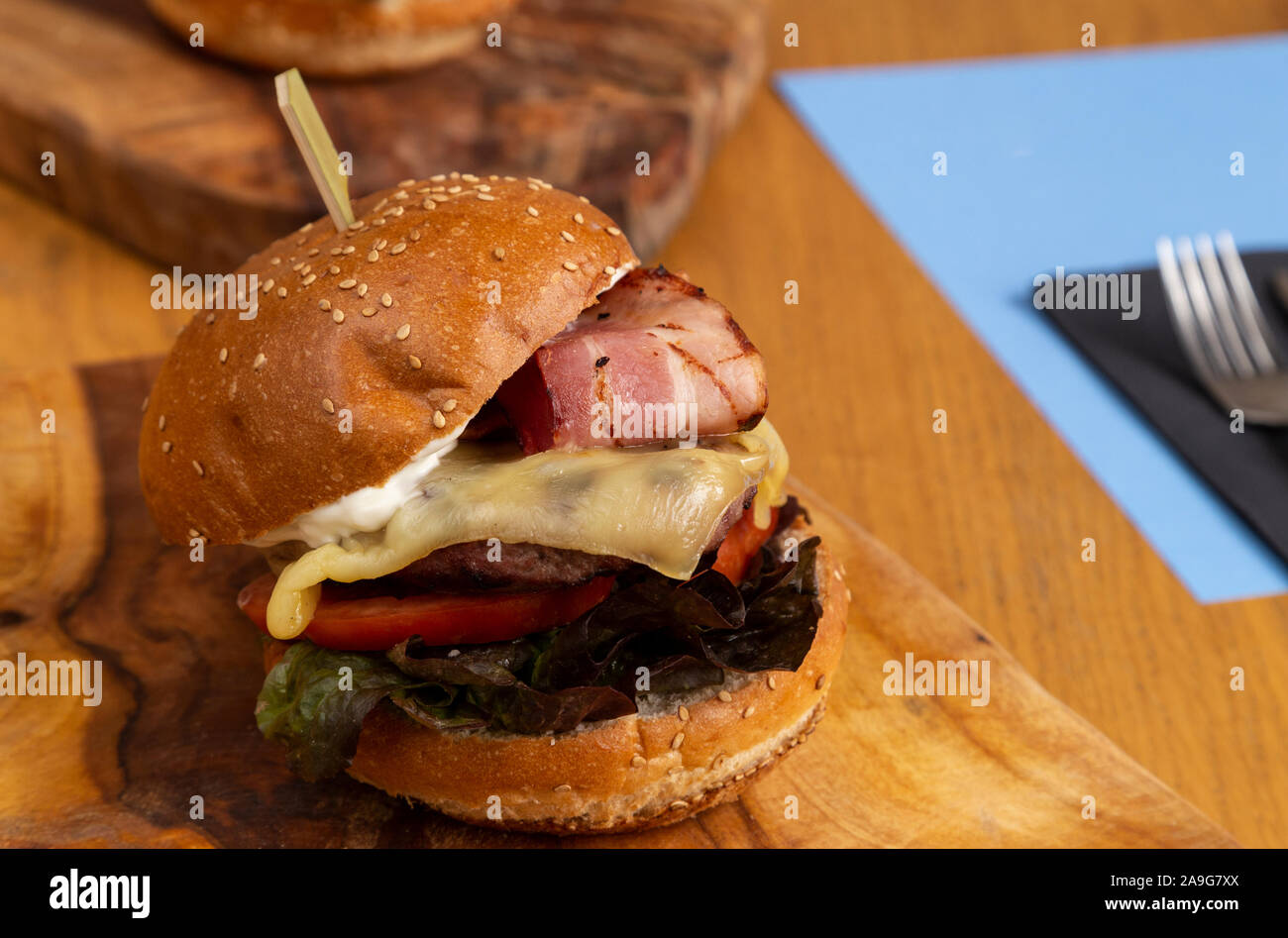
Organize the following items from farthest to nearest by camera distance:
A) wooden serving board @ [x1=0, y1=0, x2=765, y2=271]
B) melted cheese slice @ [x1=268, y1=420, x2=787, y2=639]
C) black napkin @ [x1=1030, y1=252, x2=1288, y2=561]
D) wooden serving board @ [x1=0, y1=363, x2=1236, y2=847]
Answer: wooden serving board @ [x1=0, y1=0, x2=765, y2=271]
black napkin @ [x1=1030, y1=252, x2=1288, y2=561]
wooden serving board @ [x1=0, y1=363, x2=1236, y2=847]
melted cheese slice @ [x1=268, y1=420, x2=787, y2=639]

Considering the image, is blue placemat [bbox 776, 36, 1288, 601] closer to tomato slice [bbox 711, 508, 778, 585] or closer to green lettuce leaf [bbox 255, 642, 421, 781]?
tomato slice [bbox 711, 508, 778, 585]

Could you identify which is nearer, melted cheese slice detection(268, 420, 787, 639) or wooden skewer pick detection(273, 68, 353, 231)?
melted cheese slice detection(268, 420, 787, 639)

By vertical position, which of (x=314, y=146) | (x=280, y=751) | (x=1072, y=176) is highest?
(x=1072, y=176)

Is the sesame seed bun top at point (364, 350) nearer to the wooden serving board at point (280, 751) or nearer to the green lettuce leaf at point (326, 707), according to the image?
the green lettuce leaf at point (326, 707)

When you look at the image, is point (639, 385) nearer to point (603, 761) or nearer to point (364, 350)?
point (364, 350)

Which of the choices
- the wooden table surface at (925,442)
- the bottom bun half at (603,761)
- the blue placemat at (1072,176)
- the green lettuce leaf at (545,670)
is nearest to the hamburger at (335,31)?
the wooden table surface at (925,442)

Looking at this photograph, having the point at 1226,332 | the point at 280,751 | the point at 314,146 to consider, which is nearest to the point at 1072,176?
the point at 1226,332

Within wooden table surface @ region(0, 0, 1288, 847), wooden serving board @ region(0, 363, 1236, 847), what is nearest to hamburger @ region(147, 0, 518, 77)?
wooden table surface @ region(0, 0, 1288, 847)
